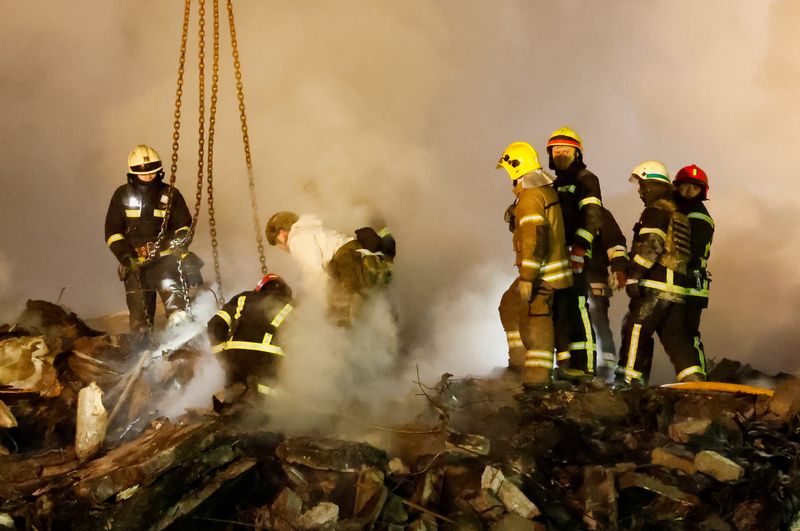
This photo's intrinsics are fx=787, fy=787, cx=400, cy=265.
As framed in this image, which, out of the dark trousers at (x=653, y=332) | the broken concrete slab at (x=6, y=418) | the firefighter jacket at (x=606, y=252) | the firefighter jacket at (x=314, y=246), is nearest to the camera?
the broken concrete slab at (x=6, y=418)

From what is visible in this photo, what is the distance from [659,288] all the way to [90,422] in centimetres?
436

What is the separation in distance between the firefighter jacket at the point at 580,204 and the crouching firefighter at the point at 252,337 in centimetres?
240

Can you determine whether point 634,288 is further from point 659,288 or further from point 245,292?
point 245,292

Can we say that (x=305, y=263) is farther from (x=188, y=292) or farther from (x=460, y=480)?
(x=460, y=480)

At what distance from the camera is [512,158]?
597cm

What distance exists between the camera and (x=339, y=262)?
6.03 m

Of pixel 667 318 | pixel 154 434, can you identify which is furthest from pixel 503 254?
pixel 154 434

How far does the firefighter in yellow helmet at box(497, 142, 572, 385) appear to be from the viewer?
572 centimetres

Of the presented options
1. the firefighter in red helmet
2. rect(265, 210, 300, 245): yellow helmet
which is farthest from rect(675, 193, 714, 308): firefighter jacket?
rect(265, 210, 300, 245): yellow helmet

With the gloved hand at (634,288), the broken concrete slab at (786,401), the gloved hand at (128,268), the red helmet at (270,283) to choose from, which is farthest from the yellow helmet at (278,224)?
the broken concrete slab at (786,401)

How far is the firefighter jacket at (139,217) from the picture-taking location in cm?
725

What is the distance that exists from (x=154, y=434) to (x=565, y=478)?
276 cm

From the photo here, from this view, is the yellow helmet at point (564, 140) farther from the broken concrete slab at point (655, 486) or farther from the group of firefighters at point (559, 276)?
the broken concrete slab at point (655, 486)

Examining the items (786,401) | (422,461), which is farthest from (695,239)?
(422,461)
